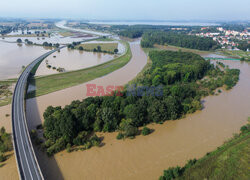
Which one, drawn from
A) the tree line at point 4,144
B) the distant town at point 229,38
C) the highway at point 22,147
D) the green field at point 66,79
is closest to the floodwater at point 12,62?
the green field at point 66,79

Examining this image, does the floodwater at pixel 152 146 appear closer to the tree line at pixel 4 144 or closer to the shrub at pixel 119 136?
the shrub at pixel 119 136

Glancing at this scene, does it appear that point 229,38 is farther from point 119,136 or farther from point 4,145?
point 4,145

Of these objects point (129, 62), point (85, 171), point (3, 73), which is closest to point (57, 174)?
point (85, 171)

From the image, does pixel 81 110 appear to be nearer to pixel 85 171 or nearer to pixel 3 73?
pixel 85 171

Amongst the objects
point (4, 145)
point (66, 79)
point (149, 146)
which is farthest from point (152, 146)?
point (66, 79)

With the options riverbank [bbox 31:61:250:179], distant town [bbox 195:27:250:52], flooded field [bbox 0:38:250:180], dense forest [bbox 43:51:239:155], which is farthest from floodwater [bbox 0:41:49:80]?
distant town [bbox 195:27:250:52]

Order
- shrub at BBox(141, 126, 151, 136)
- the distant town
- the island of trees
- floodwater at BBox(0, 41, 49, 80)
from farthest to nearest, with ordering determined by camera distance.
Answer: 1. the distant town
2. floodwater at BBox(0, 41, 49, 80)
3. shrub at BBox(141, 126, 151, 136)
4. the island of trees

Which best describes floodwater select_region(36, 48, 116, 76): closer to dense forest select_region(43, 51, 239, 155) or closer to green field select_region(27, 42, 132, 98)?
green field select_region(27, 42, 132, 98)
